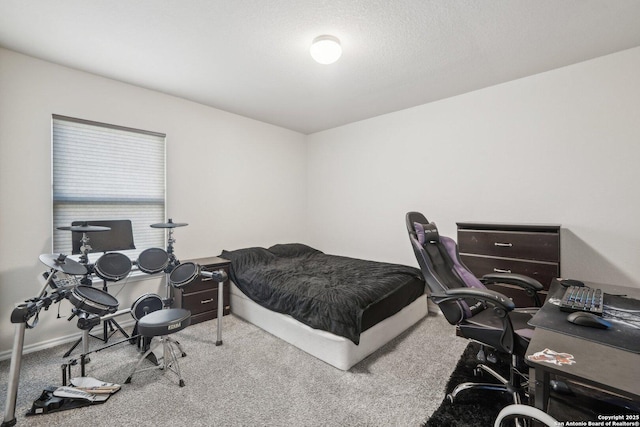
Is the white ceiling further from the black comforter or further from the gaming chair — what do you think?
the black comforter

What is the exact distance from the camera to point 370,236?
162 inches

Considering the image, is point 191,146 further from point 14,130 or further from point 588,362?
point 588,362

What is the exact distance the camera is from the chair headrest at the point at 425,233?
2.05 metres

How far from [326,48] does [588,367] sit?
7.66 ft

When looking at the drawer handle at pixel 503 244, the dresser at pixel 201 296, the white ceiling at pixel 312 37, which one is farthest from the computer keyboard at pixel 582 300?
the dresser at pixel 201 296

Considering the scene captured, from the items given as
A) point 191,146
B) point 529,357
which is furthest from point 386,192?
point 529,357

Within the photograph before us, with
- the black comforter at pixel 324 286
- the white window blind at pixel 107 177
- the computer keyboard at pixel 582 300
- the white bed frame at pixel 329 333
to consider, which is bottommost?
the white bed frame at pixel 329 333

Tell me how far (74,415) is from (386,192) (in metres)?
3.72

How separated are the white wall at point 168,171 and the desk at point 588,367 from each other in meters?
3.53

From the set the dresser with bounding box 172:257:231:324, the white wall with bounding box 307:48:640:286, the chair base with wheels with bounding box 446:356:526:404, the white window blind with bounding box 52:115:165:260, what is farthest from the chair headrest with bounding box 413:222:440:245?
the white window blind with bounding box 52:115:165:260

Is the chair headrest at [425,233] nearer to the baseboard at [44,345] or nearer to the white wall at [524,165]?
the white wall at [524,165]

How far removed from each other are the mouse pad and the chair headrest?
782 millimetres

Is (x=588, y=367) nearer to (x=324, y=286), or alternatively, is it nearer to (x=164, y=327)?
(x=324, y=286)

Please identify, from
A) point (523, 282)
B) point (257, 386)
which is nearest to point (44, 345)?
point (257, 386)
